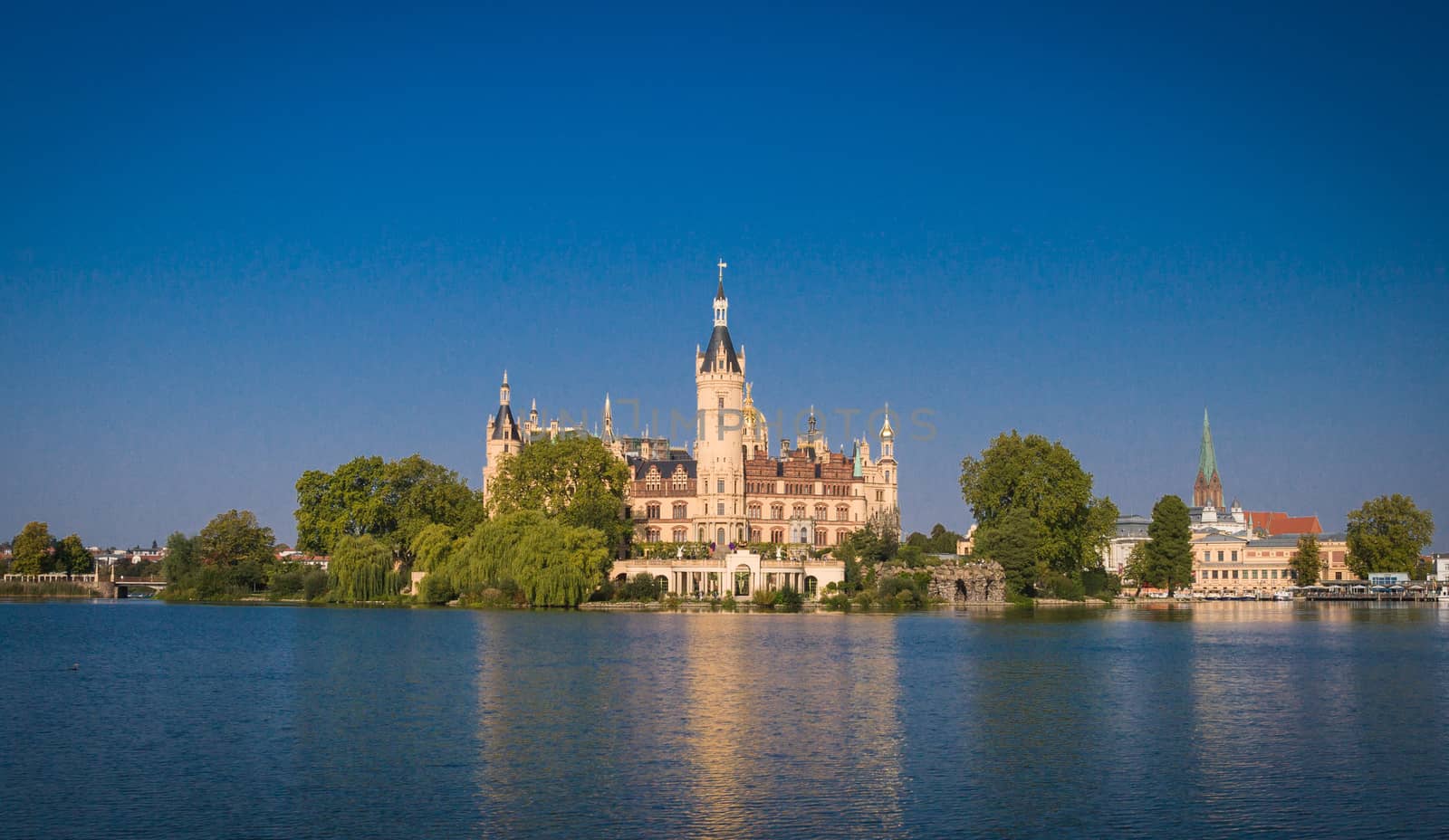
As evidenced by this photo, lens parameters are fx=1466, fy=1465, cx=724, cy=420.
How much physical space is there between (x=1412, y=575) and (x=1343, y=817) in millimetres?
107332

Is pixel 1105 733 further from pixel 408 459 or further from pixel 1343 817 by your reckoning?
pixel 408 459

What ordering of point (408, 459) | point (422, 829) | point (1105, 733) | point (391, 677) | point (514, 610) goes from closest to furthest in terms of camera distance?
point (422, 829) < point (1105, 733) < point (391, 677) < point (514, 610) < point (408, 459)

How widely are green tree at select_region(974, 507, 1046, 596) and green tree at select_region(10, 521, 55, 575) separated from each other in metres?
75.7

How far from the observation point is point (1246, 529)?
153875mm

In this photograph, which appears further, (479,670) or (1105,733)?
(479,670)

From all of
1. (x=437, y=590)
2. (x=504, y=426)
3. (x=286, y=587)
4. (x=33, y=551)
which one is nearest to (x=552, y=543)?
(x=437, y=590)

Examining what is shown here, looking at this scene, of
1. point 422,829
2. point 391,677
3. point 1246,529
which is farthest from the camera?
point 1246,529

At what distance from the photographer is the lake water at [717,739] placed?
21359mm

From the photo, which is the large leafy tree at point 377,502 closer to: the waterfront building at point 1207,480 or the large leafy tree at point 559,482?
the large leafy tree at point 559,482

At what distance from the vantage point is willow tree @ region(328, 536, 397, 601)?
3265 inches

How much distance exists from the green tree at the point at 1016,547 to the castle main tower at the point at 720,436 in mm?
22946

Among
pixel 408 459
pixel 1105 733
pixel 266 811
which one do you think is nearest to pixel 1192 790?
pixel 1105 733

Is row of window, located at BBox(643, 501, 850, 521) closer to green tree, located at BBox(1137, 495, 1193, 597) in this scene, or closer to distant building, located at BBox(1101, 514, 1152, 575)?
green tree, located at BBox(1137, 495, 1193, 597)

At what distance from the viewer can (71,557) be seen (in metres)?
121
